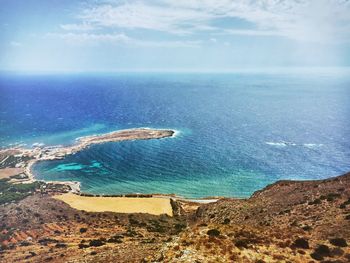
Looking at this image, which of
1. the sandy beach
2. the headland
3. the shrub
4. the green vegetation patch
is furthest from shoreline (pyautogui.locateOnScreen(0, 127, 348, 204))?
the shrub

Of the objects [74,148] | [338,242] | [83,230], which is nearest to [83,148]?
[74,148]

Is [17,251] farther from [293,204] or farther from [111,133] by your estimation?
[111,133]

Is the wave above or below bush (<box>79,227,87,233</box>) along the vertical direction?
below

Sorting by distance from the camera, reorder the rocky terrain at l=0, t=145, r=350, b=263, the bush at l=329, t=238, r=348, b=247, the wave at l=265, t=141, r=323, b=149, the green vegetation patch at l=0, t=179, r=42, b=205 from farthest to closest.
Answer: the wave at l=265, t=141, r=323, b=149, the green vegetation patch at l=0, t=179, r=42, b=205, the bush at l=329, t=238, r=348, b=247, the rocky terrain at l=0, t=145, r=350, b=263

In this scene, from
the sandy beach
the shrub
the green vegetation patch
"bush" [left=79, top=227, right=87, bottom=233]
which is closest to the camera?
the shrub

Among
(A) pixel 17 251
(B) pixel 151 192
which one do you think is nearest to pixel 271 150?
(B) pixel 151 192

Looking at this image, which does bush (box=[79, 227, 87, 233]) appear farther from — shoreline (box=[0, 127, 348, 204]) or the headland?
shoreline (box=[0, 127, 348, 204])

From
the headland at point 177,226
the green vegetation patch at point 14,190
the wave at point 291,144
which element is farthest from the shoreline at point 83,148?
the wave at point 291,144

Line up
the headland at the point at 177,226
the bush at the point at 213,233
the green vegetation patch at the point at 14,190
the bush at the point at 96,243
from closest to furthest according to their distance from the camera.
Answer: the headland at the point at 177,226
the bush at the point at 213,233
the bush at the point at 96,243
the green vegetation patch at the point at 14,190

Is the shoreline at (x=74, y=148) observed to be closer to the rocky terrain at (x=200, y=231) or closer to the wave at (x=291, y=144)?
the rocky terrain at (x=200, y=231)
